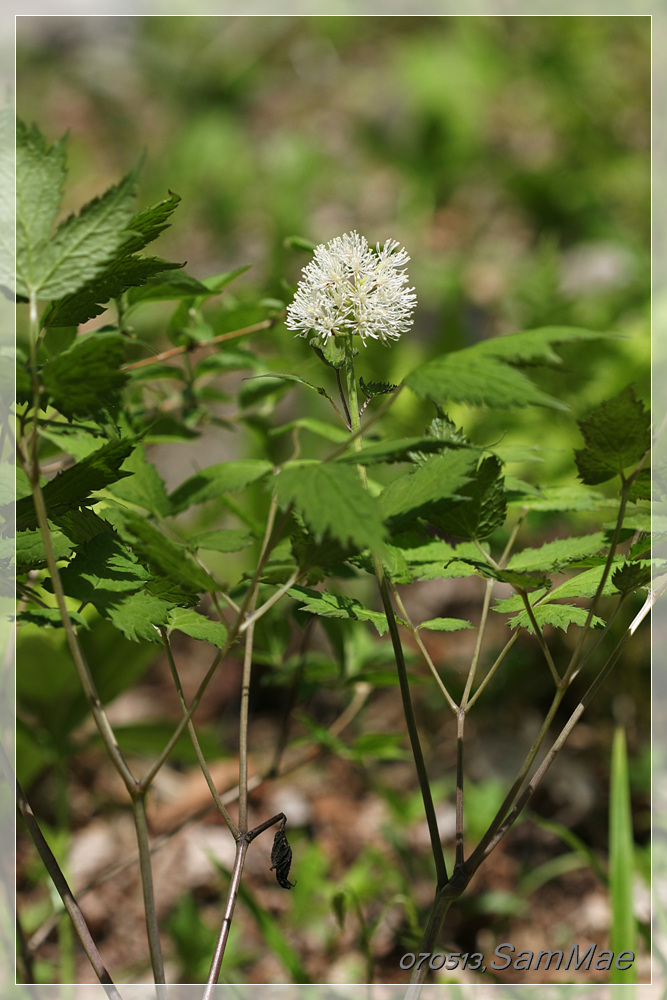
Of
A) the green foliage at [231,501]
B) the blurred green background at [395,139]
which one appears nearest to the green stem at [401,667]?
the green foliage at [231,501]

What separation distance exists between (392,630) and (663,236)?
2.23 meters

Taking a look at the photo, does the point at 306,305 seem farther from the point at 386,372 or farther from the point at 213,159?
the point at 213,159

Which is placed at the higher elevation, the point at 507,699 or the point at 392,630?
the point at 392,630

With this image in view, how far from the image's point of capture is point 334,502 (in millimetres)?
410

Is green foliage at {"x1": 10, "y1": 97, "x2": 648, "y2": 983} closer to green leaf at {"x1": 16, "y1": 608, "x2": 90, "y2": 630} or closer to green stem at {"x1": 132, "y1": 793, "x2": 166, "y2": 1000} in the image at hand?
green leaf at {"x1": 16, "y1": 608, "x2": 90, "y2": 630}

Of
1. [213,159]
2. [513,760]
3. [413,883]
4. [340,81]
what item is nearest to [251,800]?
[413,883]

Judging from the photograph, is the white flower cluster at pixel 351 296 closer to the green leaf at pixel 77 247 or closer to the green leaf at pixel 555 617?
the green leaf at pixel 77 247

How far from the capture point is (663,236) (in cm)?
229

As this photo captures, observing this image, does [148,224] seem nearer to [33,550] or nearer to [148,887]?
[33,550]

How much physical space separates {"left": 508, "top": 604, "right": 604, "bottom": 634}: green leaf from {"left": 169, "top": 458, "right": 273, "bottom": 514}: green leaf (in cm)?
28

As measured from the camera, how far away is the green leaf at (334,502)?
396mm

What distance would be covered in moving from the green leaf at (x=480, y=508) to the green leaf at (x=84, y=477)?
0.23 m

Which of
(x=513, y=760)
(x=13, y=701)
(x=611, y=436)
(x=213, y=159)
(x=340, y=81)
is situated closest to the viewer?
(x=611, y=436)

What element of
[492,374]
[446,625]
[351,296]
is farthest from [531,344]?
[446,625]
